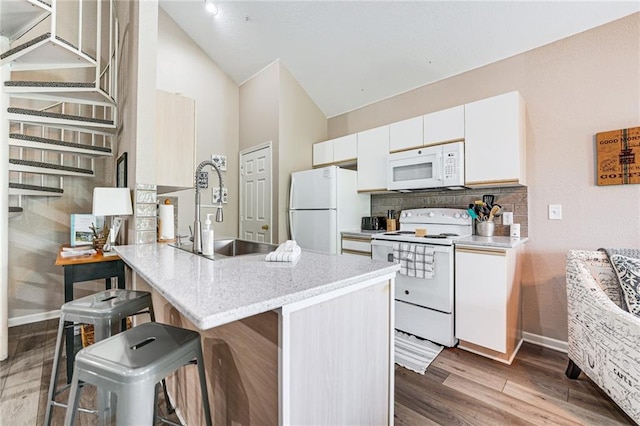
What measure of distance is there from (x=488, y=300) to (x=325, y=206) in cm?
180

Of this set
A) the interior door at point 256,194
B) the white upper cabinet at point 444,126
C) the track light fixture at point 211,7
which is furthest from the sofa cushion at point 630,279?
the track light fixture at point 211,7

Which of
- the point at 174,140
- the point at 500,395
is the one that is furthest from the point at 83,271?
the point at 500,395

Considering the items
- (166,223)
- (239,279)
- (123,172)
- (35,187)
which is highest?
(123,172)

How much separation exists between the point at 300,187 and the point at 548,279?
8.61ft

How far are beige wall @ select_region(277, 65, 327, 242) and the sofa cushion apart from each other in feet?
10.1

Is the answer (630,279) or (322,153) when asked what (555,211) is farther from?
(322,153)

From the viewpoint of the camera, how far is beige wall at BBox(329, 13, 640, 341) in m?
2.09

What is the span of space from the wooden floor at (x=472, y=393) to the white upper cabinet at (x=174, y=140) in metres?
1.67

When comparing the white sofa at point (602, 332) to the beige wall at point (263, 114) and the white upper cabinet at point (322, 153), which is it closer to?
the white upper cabinet at point (322, 153)

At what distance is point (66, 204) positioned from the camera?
125 inches

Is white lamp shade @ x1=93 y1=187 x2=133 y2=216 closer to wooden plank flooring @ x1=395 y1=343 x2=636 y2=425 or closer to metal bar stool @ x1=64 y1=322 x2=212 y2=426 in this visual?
metal bar stool @ x1=64 y1=322 x2=212 y2=426

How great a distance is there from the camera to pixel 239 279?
1001mm

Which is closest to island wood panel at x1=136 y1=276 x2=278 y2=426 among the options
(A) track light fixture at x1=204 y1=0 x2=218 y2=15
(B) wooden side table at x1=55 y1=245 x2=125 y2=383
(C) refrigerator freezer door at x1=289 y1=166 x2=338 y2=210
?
(B) wooden side table at x1=55 y1=245 x2=125 y2=383

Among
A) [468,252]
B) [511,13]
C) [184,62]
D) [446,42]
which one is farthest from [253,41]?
[468,252]
